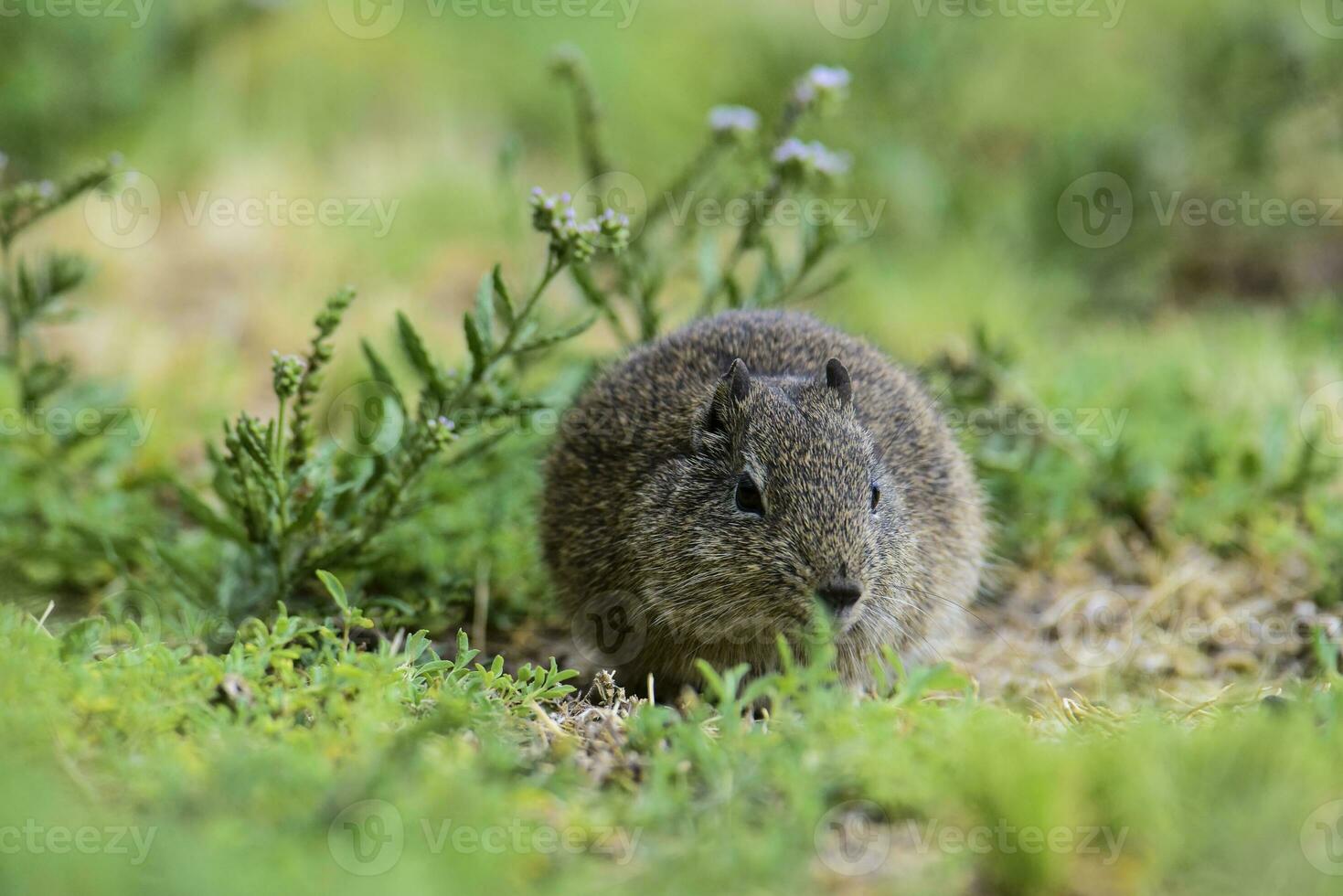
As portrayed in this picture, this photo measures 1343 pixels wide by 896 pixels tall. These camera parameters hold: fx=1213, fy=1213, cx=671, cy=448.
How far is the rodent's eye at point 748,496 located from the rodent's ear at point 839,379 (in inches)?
20.3

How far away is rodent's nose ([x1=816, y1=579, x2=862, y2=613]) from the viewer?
157 inches

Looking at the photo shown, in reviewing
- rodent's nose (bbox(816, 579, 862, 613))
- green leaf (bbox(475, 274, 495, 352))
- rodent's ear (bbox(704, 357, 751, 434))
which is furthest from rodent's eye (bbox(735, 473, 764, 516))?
green leaf (bbox(475, 274, 495, 352))

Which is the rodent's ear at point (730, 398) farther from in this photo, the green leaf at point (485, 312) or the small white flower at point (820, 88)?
the small white flower at point (820, 88)

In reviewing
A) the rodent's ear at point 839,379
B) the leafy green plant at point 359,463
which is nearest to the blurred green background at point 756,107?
the leafy green plant at point 359,463

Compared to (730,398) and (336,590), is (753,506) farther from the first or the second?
(336,590)

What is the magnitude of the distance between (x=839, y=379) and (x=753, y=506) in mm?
601

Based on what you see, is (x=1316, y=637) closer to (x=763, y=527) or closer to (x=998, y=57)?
(x=763, y=527)

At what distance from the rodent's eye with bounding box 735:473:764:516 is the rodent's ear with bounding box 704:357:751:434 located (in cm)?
23

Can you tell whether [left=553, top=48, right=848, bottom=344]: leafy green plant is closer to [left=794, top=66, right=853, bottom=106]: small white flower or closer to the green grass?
[left=794, top=66, right=853, bottom=106]: small white flower

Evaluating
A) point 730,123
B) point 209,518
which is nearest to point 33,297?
point 209,518

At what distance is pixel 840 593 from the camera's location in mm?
3988

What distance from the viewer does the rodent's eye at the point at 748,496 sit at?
→ 4.39m

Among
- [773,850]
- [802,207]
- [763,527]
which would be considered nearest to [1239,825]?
[773,850]

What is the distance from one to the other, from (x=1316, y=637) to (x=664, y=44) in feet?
31.5
